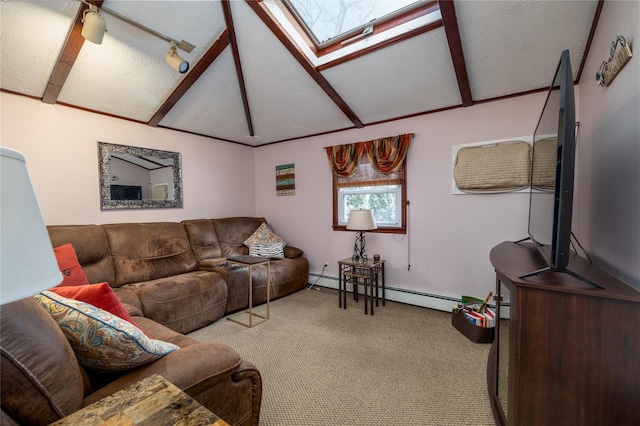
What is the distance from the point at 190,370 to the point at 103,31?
239cm

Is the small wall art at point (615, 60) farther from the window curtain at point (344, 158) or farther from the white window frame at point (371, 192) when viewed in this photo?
the window curtain at point (344, 158)

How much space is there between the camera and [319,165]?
13.6 ft

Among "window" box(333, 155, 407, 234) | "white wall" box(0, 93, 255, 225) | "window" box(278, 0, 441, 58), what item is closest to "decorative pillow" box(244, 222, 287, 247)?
"white wall" box(0, 93, 255, 225)

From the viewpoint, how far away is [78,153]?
116 inches

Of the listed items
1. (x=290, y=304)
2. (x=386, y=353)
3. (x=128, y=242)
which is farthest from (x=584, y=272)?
(x=128, y=242)

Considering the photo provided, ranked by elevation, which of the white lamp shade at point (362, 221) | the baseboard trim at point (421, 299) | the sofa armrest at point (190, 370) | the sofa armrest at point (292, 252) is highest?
the white lamp shade at point (362, 221)

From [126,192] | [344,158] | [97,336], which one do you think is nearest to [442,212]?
[344,158]

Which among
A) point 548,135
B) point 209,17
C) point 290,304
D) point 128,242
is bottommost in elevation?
point 290,304

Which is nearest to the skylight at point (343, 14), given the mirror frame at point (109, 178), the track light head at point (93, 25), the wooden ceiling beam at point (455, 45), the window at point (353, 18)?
the window at point (353, 18)

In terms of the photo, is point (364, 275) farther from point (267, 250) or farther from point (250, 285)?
point (267, 250)

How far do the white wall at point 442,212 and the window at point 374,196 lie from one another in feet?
0.37

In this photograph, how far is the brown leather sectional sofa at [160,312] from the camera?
0.73 meters

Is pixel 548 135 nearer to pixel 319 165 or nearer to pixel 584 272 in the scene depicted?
pixel 584 272

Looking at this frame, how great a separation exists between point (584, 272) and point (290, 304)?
2.85m
